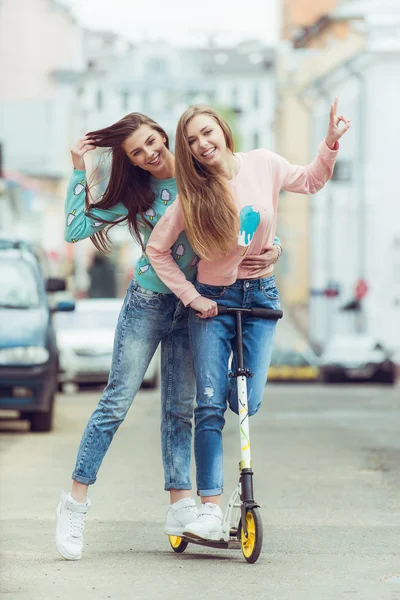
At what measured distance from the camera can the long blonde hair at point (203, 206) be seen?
5.99 meters

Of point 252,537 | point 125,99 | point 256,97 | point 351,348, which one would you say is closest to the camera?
point 252,537

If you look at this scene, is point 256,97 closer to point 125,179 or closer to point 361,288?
point 361,288

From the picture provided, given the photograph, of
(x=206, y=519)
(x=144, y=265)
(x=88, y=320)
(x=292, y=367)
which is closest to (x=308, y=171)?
(x=144, y=265)

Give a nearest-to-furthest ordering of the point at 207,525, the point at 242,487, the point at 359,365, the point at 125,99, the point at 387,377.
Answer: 1. the point at 242,487
2. the point at 207,525
3. the point at 387,377
4. the point at 359,365
5. the point at 125,99

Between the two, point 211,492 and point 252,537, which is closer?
point 252,537

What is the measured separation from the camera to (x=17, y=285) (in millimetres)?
14719

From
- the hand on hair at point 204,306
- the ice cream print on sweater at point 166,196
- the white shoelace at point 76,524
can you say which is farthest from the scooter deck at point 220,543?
the ice cream print on sweater at point 166,196

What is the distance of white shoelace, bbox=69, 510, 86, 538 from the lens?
6.27 metres

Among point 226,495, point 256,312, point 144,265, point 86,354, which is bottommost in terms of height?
point 86,354

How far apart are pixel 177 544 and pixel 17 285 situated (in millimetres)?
8541

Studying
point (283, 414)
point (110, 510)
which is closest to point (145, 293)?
point (110, 510)

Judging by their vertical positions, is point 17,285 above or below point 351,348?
above

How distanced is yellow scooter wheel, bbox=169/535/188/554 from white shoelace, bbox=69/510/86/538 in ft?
1.27

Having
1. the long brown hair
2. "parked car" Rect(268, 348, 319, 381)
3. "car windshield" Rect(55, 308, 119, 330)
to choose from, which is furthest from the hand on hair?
"parked car" Rect(268, 348, 319, 381)
